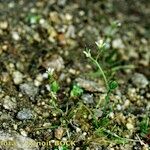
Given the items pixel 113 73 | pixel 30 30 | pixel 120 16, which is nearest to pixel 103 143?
pixel 113 73

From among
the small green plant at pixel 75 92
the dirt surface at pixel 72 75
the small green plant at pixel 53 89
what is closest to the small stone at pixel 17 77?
the dirt surface at pixel 72 75

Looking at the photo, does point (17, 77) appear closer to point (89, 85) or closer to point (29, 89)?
point (29, 89)

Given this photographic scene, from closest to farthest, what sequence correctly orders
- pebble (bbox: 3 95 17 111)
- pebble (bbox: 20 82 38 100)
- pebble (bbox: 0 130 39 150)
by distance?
pebble (bbox: 0 130 39 150)
pebble (bbox: 3 95 17 111)
pebble (bbox: 20 82 38 100)

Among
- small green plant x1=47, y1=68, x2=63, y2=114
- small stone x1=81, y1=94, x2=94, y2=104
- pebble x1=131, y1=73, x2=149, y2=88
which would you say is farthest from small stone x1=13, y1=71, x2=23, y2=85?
pebble x1=131, y1=73, x2=149, y2=88

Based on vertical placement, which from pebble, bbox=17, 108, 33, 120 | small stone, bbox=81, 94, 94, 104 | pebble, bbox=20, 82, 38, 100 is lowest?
small stone, bbox=81, 94, 94, 104

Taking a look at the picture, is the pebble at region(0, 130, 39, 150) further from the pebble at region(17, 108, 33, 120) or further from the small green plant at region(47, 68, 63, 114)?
the small green plant at region(47, 68, 63, 114)

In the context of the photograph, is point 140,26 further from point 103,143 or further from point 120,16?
point 103,143

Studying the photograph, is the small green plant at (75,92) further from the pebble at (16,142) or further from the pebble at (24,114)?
the pebble at (16,142)
